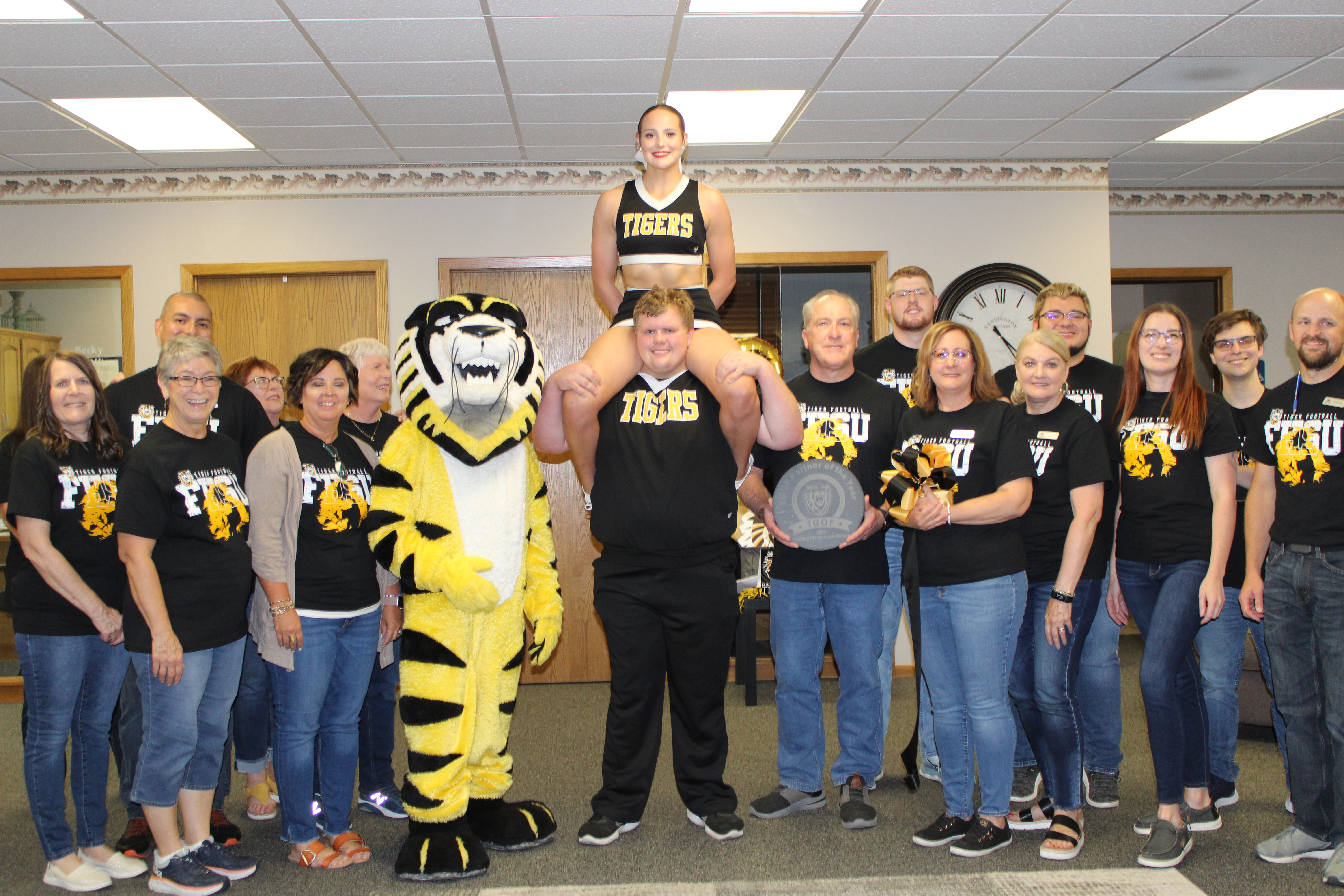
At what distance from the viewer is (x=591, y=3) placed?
3146mm

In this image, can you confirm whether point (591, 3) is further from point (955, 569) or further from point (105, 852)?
point (105, 852)

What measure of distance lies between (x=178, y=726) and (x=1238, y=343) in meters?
3.48

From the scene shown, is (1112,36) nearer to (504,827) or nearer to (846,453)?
(846,453)

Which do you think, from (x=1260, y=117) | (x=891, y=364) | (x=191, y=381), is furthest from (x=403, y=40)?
(x=1260, y=117)

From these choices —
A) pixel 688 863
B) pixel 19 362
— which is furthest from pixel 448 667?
pixel 19 362

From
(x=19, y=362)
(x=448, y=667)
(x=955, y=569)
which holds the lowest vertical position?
(x=448, y=667)

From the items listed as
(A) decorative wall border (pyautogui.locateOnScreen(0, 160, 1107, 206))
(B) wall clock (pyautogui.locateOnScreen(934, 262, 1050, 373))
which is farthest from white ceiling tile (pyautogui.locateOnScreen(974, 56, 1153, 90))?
(B) wall clock (pyautogui.locateOnScreen(934, 262, 1050, 373))

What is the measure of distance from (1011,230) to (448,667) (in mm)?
3978

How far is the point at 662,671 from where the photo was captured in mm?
2717

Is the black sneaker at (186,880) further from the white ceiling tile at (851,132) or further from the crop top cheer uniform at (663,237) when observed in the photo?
the white ceiling tile at (851,132)

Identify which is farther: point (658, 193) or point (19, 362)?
point (19, 362)

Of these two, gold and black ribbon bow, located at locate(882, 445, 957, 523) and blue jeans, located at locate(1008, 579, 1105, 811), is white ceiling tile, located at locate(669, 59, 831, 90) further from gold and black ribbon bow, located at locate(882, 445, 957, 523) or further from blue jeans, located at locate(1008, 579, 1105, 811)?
blue jeans, located at locate(1008, 579, 1105, 811)

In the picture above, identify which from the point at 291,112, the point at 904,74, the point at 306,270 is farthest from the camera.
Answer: the point at 306,270

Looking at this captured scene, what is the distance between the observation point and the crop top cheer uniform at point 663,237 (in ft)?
8.70
